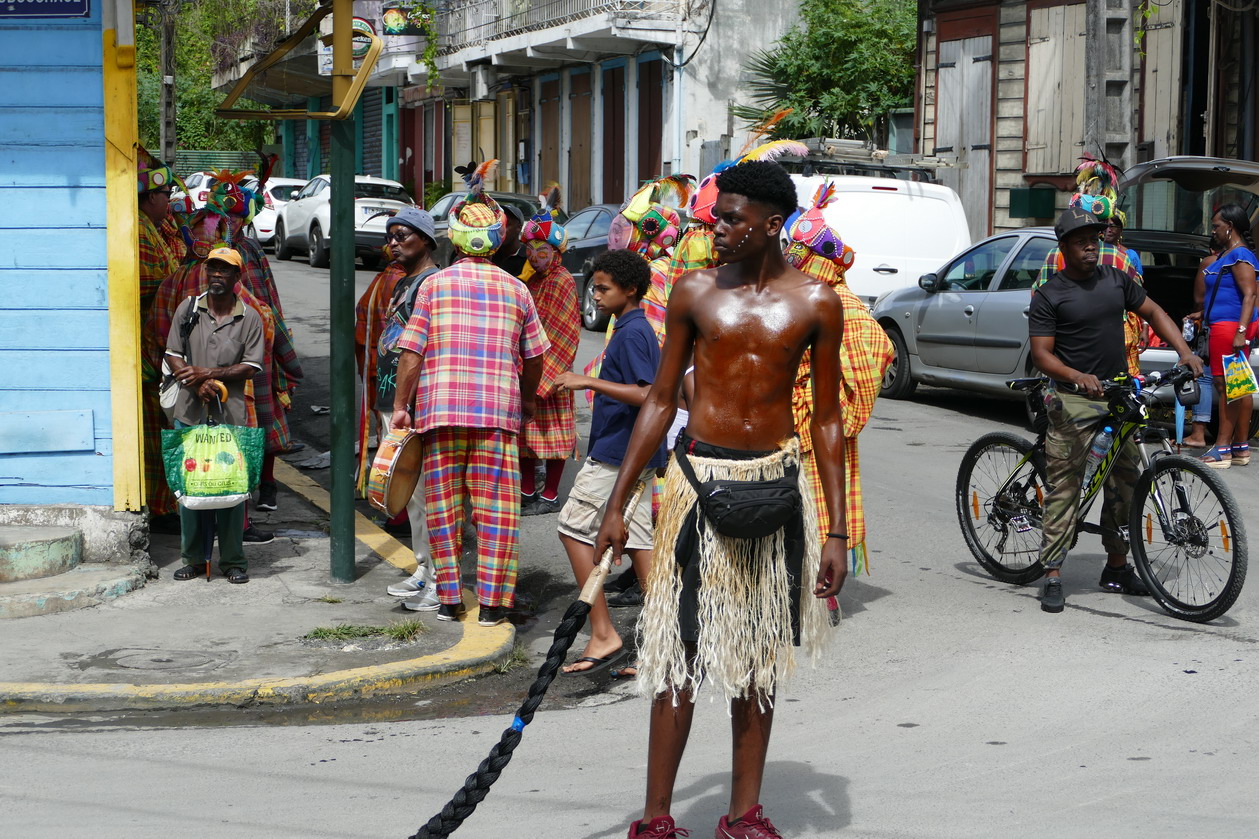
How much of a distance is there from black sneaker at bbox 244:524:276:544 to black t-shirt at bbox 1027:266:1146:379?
13.5 feet

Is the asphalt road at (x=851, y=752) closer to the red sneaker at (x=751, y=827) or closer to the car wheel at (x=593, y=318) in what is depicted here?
the red sneaker at (x=751, y=827)

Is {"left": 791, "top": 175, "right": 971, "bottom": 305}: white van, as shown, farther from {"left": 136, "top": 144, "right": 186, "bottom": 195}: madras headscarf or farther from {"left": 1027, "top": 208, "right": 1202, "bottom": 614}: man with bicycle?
{"left": 1027, "top": 208, "right": 1202, "bottom": 614}: man with bicycle

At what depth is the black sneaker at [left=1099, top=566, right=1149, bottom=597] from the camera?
24.2ft

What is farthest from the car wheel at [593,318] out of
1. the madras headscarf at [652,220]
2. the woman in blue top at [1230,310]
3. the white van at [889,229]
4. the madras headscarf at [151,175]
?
the madras headscarf at [652,220]

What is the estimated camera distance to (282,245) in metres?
28.4

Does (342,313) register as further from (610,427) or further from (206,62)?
(206,62)

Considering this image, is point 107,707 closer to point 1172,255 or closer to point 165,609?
point 165,609

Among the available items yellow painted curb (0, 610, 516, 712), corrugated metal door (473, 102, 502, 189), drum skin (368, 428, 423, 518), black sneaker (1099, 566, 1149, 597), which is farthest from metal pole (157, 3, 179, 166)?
corrugated metal door (473, 102, 502, 189)

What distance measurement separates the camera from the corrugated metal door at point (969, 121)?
2231cm

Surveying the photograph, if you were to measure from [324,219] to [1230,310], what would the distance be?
60.5ft

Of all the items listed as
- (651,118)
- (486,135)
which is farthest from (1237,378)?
(486,135)

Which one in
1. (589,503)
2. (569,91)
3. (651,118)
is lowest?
(589,503)

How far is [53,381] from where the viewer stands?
7.40 m

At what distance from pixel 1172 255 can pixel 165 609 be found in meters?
9.25
